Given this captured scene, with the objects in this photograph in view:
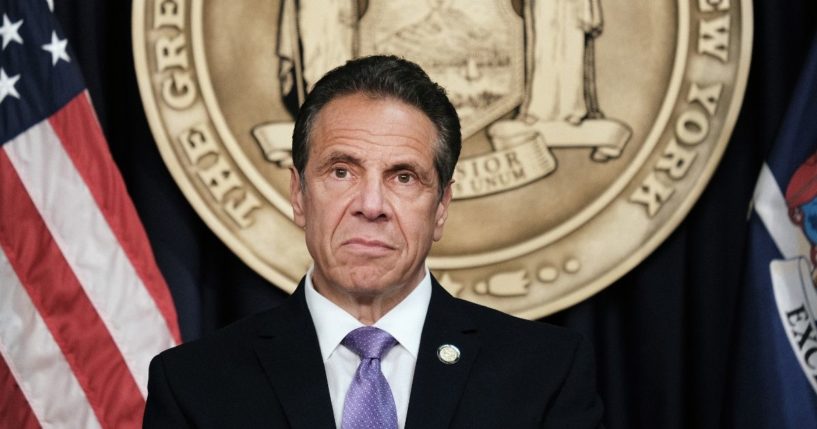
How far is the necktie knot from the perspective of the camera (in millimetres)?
1709

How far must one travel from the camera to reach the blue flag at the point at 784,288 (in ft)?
8.43

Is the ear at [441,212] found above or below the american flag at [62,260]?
below

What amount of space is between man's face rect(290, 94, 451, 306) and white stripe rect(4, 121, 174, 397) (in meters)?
1.03

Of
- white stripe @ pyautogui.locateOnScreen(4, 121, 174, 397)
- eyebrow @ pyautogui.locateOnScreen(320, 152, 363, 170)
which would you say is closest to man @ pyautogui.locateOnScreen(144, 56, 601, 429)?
eyebrow @ pyautogui.locateOnScreen(320, 152, 363, 170)

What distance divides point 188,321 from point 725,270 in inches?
48.4

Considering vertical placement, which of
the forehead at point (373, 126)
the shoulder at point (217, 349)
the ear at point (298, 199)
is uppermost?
the forehead at point (373, 126)

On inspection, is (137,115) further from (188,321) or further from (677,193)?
(677,193)

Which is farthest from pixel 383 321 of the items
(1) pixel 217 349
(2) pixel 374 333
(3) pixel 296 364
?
(1) pixel 217 349

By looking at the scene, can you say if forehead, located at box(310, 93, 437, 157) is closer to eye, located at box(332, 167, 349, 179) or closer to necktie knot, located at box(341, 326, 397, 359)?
eye, located at box(332, 167, 349, 179)

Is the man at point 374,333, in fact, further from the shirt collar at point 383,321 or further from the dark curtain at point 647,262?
the dark curtain at point 647,262

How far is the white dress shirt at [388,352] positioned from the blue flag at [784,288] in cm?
110

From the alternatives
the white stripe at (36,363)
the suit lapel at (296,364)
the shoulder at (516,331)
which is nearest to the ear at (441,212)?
the shoulder at (516,331)

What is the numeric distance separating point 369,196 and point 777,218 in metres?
1.25

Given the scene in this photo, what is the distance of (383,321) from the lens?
1734 mm
